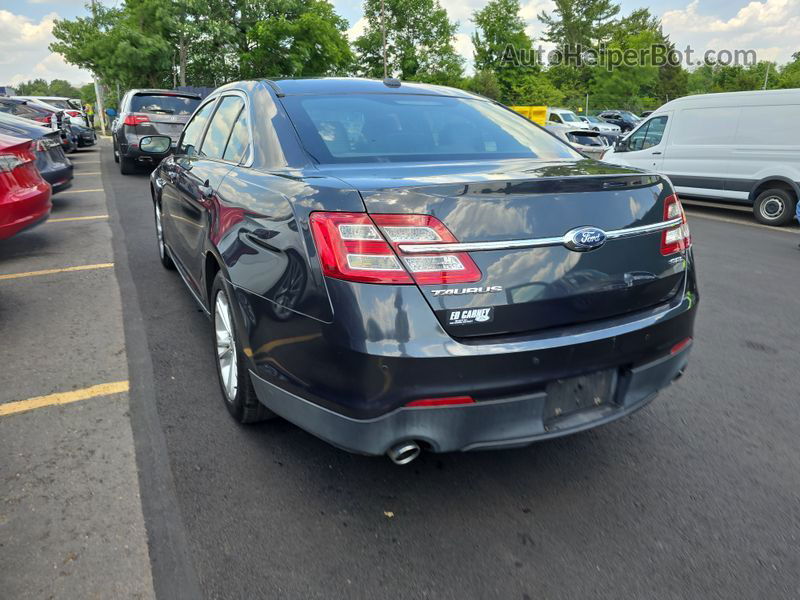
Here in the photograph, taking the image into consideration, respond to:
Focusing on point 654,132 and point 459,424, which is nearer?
point 459,424

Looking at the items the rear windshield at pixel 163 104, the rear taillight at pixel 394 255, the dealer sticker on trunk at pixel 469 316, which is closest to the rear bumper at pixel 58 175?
the rear windshield at pixel 163 104

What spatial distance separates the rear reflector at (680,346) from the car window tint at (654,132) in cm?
956

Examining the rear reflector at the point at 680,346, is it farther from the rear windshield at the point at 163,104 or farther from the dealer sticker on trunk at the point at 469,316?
the rear windshield at the point at 163,104

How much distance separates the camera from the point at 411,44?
58.2m

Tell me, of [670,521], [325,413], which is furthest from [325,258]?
[670,521]

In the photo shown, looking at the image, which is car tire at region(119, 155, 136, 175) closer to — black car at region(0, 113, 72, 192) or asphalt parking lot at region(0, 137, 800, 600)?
black car at region(0, 113, 72, 192)

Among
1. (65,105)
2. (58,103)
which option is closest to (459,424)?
(58,103)

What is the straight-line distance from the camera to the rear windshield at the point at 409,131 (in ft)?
8.78

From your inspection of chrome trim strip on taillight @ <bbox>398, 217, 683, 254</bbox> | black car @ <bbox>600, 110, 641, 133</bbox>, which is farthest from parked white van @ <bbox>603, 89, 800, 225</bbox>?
black car @ <bbox>600, 110, 641, 133</bbox>

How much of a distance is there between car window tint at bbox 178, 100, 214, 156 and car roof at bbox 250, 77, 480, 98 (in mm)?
1037

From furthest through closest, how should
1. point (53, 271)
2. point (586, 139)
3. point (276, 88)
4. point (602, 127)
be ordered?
point (602, 127), point (586, 139), point (53, 271), point (276, 88)

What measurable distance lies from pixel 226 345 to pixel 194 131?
204 centimetres

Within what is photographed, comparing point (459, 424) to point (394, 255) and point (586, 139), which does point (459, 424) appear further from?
point (586, 139)

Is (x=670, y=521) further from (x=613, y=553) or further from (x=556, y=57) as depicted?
(x=556, y=57)
